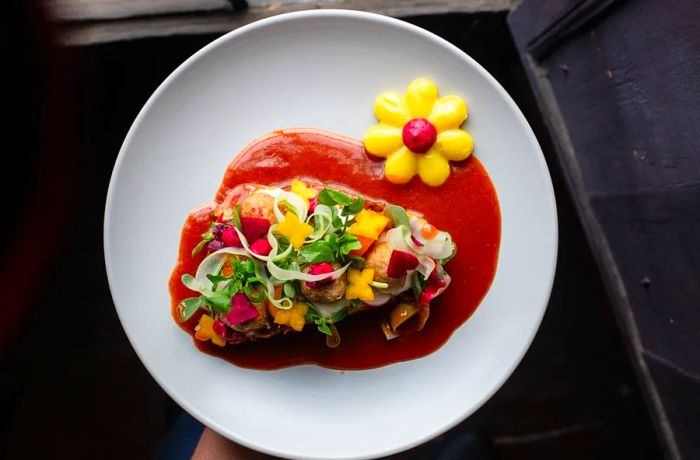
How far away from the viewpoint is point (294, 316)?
176 centimetres

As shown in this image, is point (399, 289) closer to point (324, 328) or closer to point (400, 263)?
point (400, 263)

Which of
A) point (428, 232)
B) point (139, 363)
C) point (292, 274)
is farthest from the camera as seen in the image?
point (139, 363)

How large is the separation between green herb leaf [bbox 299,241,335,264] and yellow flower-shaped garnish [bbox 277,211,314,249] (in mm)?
32

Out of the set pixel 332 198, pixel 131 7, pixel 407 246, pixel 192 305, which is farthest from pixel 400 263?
pixel 131 7

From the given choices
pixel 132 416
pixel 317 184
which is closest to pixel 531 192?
pixel 317 184

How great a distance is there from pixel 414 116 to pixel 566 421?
1625 millimetres

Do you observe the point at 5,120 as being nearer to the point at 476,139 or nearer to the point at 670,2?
the point at 476,139

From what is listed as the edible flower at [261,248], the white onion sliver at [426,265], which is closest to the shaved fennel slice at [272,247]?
the edible flower at [261,248]

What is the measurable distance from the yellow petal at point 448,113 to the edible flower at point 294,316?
2.22 ft

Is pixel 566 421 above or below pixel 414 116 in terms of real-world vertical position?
below

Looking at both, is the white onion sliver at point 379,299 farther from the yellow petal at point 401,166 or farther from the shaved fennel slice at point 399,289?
the yellow petal at point 401,166

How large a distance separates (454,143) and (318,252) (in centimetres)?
54

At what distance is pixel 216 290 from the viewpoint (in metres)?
1.78

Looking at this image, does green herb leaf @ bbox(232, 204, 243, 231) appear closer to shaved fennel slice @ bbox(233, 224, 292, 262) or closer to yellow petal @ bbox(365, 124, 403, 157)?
shaved fennel slice @ bbox(233, 224, 292, 262)
